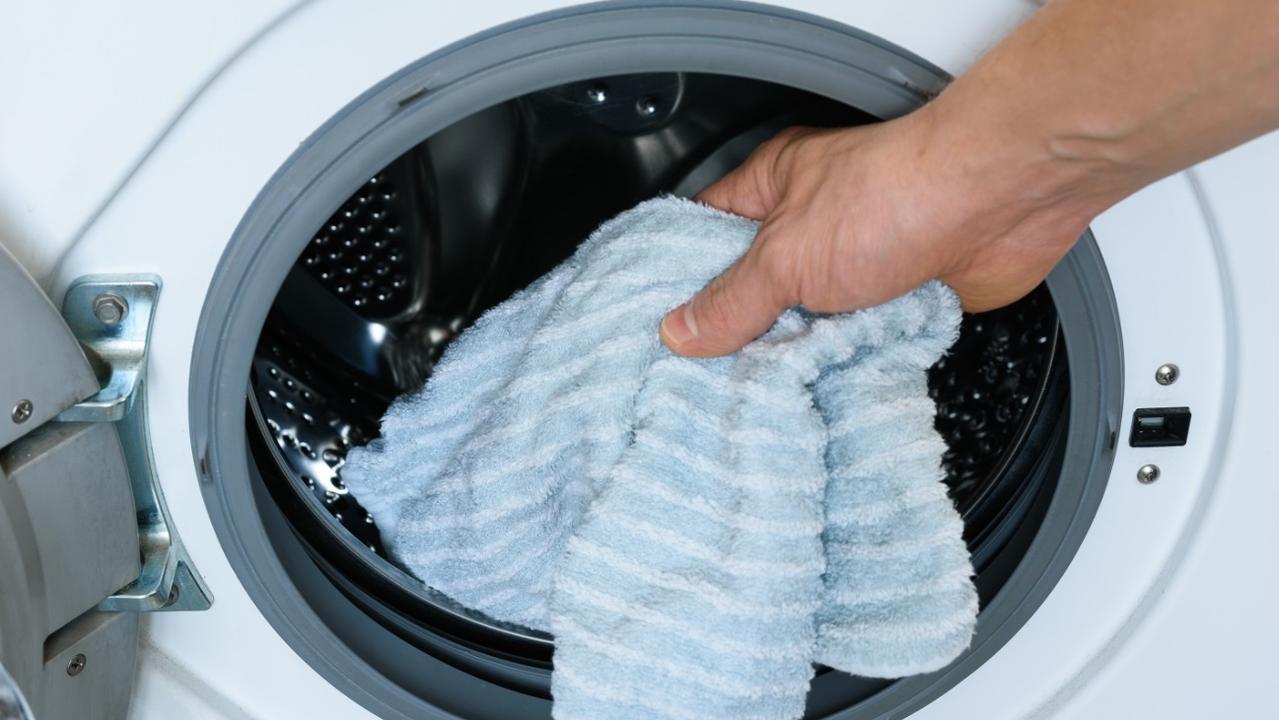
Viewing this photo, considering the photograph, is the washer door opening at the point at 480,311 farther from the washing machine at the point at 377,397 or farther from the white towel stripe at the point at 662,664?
the white towel stripe at the point at 662,664

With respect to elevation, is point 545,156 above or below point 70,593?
above

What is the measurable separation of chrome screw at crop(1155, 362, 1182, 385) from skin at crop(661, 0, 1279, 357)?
101mm

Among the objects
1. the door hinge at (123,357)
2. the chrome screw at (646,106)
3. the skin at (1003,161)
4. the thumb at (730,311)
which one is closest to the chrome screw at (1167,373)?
the skin at (1003,161)

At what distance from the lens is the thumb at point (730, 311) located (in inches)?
23.5

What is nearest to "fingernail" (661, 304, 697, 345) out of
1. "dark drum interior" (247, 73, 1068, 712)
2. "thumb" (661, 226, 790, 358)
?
"thumb" (661, 226, 790, 358)

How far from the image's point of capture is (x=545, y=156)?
901 millimetres

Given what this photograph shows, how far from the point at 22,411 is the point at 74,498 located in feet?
0.19

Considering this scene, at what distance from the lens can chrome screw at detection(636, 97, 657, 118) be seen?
83 cm

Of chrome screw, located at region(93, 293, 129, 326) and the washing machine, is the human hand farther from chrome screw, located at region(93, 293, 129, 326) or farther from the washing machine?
chrome screw, located at region(93, 293, 129, 326)

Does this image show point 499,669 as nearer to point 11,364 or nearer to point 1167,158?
point 11,364

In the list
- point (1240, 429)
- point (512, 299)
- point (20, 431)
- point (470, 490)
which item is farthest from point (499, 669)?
point (1240, 429)

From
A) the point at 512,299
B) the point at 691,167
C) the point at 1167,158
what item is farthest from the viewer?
the point at 691,167

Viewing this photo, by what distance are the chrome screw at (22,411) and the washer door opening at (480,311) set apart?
7cm

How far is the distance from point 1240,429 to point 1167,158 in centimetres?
22
